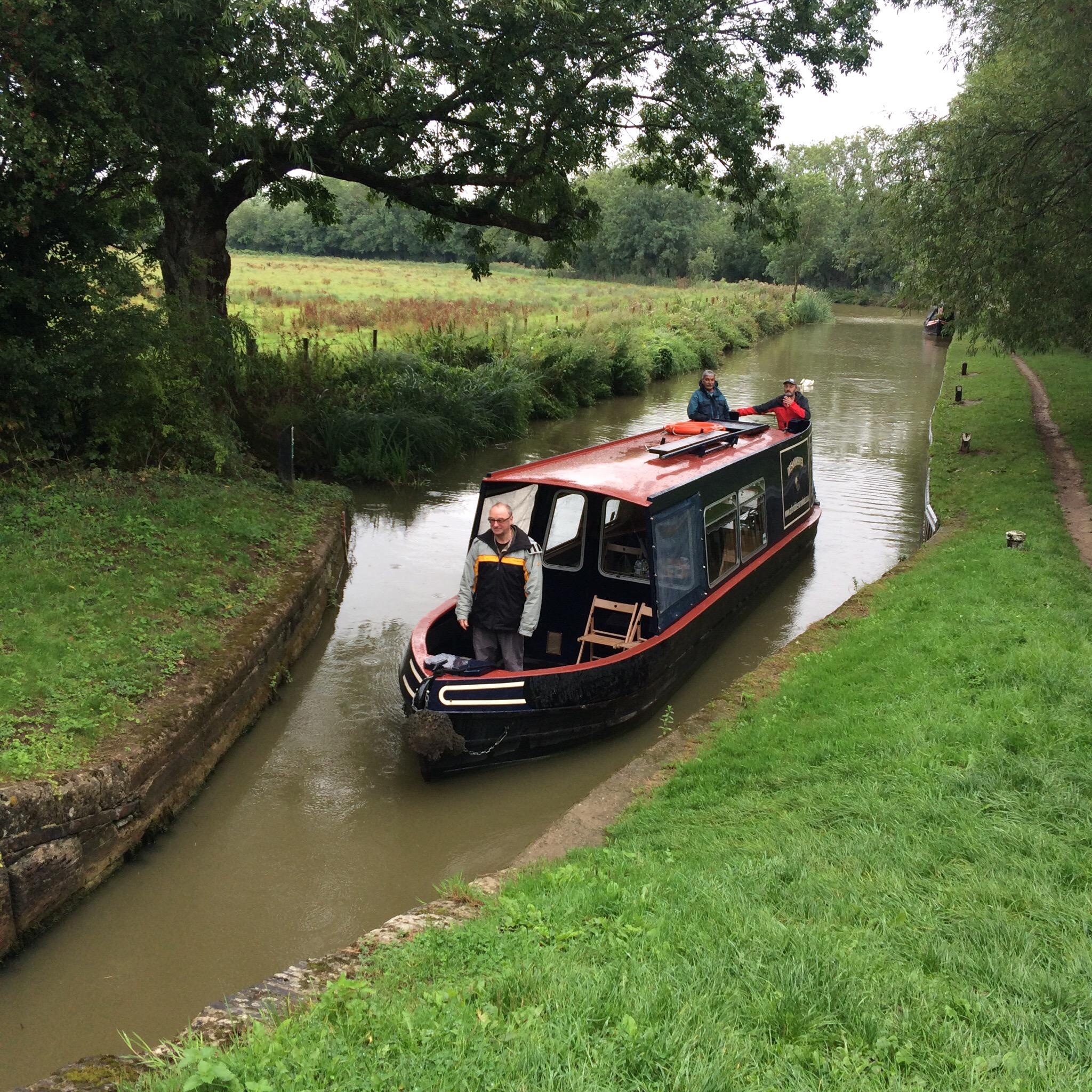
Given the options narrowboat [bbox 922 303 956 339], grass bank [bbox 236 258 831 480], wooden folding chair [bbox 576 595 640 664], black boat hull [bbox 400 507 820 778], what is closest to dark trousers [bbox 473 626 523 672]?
black boat hull [bbox 400 507 820 778]

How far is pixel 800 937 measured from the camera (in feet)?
12.7

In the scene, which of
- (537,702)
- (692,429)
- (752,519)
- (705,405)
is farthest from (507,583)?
(705,405)

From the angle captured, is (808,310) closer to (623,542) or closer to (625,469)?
(625,469)

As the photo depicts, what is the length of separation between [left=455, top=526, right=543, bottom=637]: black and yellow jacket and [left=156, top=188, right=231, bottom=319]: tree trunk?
293 inches

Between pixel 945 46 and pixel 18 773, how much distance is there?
1640cm

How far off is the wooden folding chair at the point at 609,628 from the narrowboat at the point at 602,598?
15 millimetres

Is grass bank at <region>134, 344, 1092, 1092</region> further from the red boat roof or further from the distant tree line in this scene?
the distant tree line

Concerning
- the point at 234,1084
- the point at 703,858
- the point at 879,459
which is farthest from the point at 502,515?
the point at 879,459

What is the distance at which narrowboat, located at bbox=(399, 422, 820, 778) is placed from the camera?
756 cm

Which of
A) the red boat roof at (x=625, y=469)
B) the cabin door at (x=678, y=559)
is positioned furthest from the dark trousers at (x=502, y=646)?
the red boat roof at (x=625, y=469)

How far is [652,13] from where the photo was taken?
12.7m

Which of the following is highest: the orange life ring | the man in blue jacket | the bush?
the bush

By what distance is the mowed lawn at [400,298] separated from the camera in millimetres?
25188

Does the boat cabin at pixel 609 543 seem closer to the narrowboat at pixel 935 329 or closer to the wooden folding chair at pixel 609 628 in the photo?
the wooden folding chair at pixel 609 628
